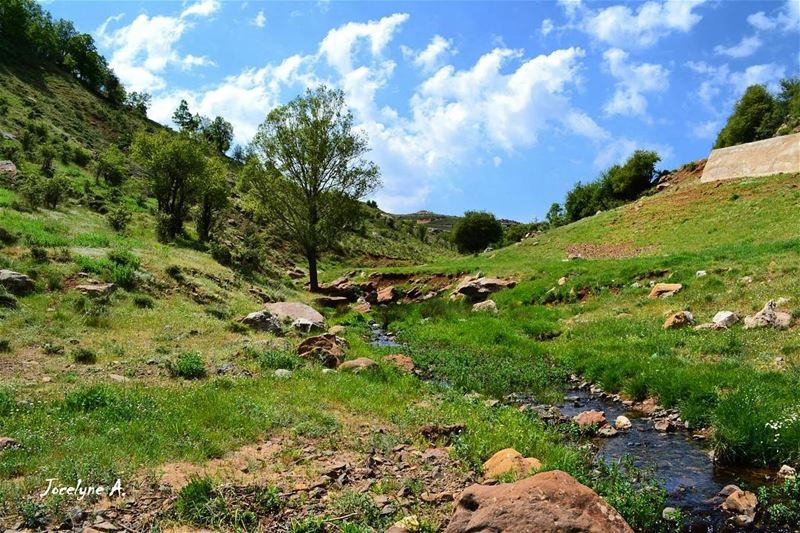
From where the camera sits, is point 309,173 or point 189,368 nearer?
point 189,368

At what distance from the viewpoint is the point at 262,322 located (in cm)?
2042

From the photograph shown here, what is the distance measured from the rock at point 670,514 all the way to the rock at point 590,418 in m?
4.06

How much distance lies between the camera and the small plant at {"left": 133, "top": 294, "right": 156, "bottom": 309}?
1952 cm

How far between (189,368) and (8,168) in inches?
1209

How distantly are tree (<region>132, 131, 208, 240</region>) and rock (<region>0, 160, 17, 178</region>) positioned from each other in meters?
8.41

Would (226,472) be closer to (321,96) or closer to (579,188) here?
(321,96)

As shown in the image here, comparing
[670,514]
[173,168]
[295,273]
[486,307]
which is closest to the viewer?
[670,514]

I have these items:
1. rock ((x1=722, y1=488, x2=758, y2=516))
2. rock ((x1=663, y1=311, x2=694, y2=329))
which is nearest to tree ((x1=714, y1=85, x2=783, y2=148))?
rock ((x1=663, y1=311, x2=694, y2=329))

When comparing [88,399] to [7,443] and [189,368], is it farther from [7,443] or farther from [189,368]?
[189,368]

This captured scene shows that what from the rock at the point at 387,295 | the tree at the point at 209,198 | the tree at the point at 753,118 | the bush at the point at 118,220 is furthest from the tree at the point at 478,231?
the bush at the point at 118,220

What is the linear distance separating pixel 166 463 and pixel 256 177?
1356 inches

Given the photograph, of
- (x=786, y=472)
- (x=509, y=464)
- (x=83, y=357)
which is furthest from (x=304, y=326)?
(x=786, y=472)

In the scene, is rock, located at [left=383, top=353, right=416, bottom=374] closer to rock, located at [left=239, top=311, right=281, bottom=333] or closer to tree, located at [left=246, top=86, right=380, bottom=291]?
rock, located at [left=239, top=311, right=281, bottom=333]

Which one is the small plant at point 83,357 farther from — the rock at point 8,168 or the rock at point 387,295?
the rock at point 387,295
